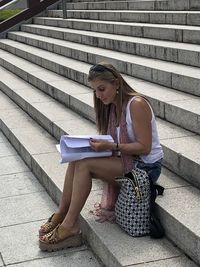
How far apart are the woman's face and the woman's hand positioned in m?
0.28

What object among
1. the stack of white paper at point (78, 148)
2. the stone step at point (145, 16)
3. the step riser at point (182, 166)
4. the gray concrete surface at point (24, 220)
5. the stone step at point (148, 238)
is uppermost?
the stone step at point (145, 16)

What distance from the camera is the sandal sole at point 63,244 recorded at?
377cm

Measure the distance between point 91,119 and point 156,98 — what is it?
941 mm

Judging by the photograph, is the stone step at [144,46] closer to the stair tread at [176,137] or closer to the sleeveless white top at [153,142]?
the stair tread at [176,137]

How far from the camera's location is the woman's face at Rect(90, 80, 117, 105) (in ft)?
11.5

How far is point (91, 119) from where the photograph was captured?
18.9 feet

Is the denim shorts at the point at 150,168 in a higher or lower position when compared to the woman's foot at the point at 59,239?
higher

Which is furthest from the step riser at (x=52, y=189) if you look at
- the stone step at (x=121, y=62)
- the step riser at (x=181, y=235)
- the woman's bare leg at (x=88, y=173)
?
the stone step at (x=121, y=62)

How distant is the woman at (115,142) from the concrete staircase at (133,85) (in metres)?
0.23

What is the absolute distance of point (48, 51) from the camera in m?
10.4

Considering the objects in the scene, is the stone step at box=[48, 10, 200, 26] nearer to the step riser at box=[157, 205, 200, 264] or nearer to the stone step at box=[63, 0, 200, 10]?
the stone step at box=[63, 0, 200, 10]

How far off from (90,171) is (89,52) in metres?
4.68

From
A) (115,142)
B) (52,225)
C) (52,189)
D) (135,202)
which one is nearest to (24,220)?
(52,189)

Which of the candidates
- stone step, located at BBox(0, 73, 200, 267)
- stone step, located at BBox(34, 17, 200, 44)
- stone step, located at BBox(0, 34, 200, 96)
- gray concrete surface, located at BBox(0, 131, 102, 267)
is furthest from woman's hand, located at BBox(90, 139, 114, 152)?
stone step, located at BBox(34, 17, 200, 44)
